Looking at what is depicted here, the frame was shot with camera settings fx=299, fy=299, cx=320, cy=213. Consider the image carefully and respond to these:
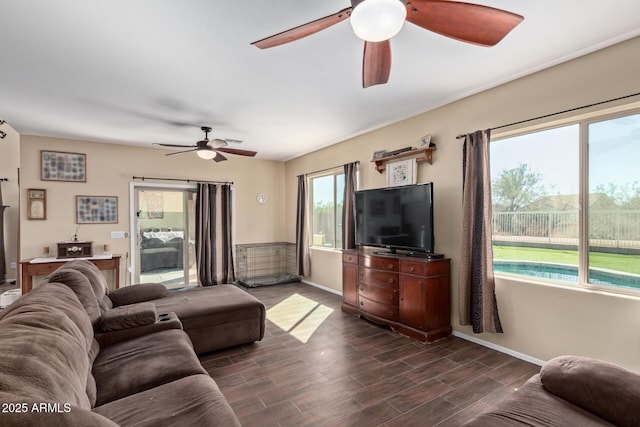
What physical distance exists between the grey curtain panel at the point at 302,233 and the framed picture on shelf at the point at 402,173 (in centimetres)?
228

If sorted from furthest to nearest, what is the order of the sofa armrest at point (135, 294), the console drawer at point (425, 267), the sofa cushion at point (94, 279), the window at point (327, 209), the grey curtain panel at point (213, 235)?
the grey curtain panel at point (213, 235) < the window at point (327, 209) < the console drawer at point (425, 267) < the sofa armrest at point (135, 294) < the sofa cushion at point (94, 279)

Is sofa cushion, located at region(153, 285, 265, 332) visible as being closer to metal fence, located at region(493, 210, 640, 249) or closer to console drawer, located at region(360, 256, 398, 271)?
console drawer, located at region(360, 256, 398, 271)

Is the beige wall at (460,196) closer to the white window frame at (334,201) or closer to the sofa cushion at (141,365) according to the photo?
the white window frame at (334,201)

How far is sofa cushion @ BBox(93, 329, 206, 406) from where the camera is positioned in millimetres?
1674

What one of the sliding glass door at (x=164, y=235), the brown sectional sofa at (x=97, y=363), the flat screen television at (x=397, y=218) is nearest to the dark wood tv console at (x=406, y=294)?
the flat screen television at (x=397, y=218)

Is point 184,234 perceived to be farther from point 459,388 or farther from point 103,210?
point 459,388

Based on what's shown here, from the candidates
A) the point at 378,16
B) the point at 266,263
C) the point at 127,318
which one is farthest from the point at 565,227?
the point at 266,263

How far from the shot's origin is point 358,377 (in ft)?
8.54

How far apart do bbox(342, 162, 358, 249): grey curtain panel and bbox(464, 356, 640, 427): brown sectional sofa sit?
10.7 ft

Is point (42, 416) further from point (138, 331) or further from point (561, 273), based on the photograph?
point (561, 273)

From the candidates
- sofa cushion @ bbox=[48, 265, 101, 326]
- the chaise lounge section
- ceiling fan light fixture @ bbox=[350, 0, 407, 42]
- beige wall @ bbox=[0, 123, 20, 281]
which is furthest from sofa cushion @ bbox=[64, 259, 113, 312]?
beige wall @ bbox=[0, 123, 20, 281]

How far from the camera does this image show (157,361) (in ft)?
6.31

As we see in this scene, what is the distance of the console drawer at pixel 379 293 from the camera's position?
3.61 metres

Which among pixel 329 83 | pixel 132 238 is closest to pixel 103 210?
pixel 132 238
